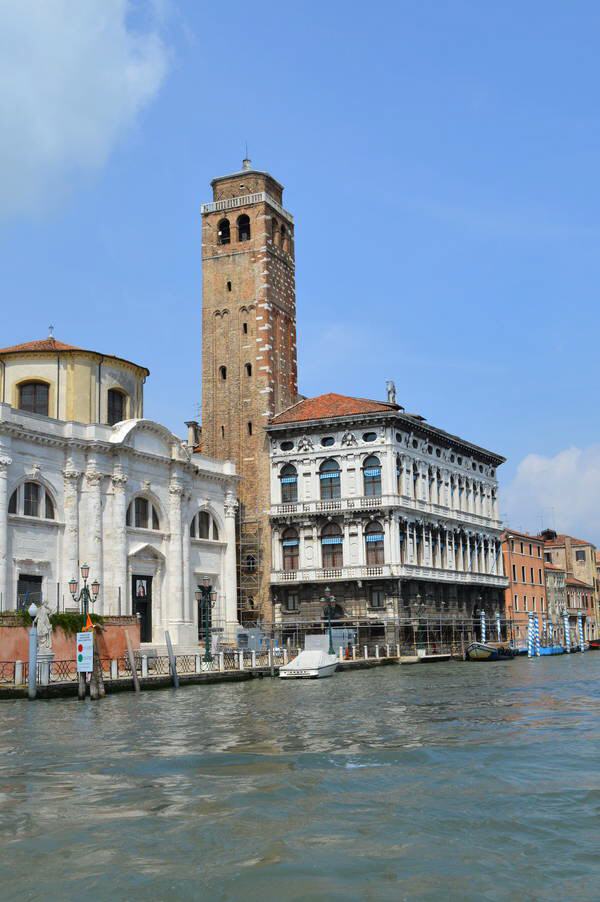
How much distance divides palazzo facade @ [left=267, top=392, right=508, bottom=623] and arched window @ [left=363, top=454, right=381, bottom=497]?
1.8 inches

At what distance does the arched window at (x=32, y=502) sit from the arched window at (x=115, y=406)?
18.9 feet

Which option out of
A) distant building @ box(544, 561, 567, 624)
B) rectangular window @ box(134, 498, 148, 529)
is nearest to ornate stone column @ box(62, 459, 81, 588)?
rectangular window @ box(134, 498, 148, 529)

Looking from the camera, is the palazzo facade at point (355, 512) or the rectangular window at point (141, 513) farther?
the palazzo facade at point (355, 512)

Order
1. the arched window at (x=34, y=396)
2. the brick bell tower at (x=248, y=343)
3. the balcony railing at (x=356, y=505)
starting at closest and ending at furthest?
the arched window at (x=34, y=396)
the balcony railing at (x=356, y=505)
the brick bell tower at (x=248, y=343)

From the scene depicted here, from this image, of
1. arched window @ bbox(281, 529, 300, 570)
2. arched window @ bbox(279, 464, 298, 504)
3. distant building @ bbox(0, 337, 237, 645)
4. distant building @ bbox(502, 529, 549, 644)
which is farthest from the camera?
distant building @ bbox(502, 529, 549, 644)

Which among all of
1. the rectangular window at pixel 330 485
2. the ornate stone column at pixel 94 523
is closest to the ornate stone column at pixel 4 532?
the ornate stone column at pixel 94 523

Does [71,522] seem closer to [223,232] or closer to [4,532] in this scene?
[4,532]

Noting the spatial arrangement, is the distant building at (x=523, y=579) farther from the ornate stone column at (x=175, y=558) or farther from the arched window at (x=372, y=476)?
the ornate stone column at (x=175, y=558)

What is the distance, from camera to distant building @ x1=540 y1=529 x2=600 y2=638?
8550 cm

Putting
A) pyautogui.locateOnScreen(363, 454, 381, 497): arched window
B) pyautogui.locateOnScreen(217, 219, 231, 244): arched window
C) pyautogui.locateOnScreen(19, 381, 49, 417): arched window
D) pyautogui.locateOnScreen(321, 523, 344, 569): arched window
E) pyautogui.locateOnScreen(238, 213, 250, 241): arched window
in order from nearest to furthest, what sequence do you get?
pyautogui.locateOnScreen(19, 381, 49, 417): arched window
pyautogui.locateOnScreen(363, 454, 381, 497): arched window
pyautogui.locateOnScreen(321, 523, 344, 569): arched window
pyautogui.locateOnScreen(238, 213, 250, 241): arched window
pyautogui.locateOnScreen(217, 219, 231, 244): arched window

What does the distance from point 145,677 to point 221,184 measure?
30615 millimetres

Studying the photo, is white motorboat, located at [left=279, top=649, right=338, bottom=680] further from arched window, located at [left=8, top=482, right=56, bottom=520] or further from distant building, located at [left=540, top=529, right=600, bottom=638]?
distant building, located at [left=540, top=529, right=600, bottom=638]

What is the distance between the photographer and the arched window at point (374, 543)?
153 feet

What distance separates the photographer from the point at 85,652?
25.6 metres
